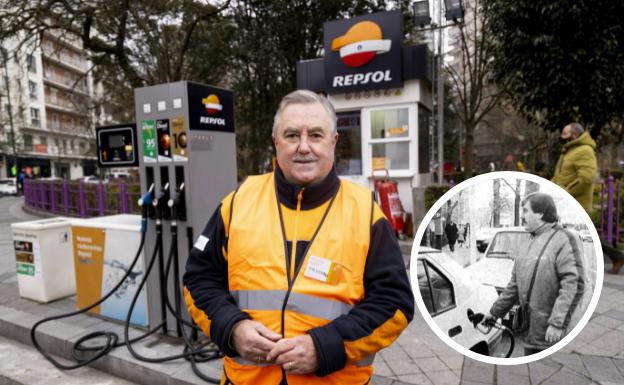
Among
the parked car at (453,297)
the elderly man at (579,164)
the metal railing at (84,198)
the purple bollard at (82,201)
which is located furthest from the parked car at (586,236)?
the purple bollard at (82,201)

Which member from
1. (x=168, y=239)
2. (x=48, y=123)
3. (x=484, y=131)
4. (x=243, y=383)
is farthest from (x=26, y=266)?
(x=48, y=123)

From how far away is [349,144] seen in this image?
27.4 ft

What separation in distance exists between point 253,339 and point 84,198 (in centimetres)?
1265

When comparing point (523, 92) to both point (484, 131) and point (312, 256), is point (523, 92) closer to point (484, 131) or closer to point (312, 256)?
point (312, 256)

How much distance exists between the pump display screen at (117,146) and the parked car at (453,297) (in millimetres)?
2761

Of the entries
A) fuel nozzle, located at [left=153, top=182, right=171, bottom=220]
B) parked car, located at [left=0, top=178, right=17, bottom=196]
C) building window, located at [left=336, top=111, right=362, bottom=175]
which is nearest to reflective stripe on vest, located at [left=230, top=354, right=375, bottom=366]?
fuel nozzle, located at [left=153, top=182, right=171, bottom=220]

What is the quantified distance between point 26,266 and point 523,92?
8798mm

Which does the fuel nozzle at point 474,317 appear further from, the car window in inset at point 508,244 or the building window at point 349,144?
the building window at point 349,144

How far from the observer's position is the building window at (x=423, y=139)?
25.5ft

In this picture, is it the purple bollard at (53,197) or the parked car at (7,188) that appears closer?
the purple bollard at (53,197)

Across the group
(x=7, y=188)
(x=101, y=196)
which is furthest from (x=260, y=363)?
(x=7, y=188)

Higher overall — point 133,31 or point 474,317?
point 133,31

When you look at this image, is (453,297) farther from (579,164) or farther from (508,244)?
(579,164)

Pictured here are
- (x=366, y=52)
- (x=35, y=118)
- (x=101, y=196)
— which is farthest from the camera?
(x=35, y=118)
